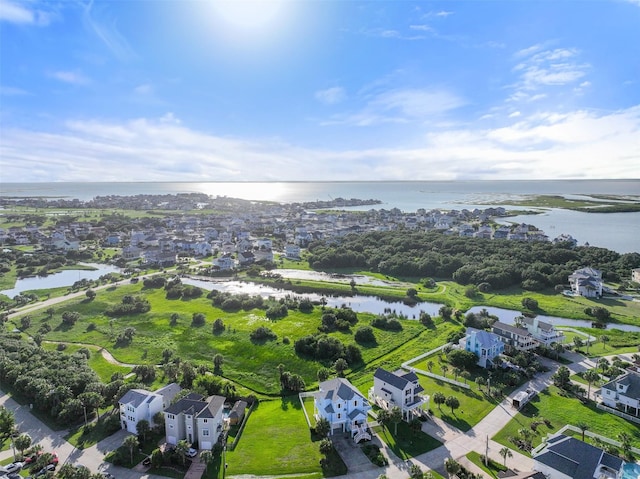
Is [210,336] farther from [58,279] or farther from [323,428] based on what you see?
[58,279]

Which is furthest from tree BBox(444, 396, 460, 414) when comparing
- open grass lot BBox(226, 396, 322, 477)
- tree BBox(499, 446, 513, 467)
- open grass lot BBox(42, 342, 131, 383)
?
open grass lot BBox(42, 342, 131, 383)

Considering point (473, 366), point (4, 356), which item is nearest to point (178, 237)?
point (4, 356)

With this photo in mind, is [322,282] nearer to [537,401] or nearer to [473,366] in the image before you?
[473,366]

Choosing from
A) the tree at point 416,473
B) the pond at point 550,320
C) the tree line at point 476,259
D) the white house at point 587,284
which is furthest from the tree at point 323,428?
the white house at point 587,284

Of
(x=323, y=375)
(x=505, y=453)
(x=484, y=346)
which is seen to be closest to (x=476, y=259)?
(x=484, y=346)

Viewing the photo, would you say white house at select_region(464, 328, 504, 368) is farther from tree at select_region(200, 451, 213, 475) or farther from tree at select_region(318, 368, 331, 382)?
tree at select_region(200, 451, 213, 475)

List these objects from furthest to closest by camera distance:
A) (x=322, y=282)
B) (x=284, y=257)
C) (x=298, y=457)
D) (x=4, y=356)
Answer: (x=284, y=257), (x=322, y=282), (x=4, y=356), (x=298, y=457)

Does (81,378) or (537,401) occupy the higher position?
(81,378)

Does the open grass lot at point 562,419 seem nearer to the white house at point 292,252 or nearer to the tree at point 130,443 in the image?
the tree at point 130,443
